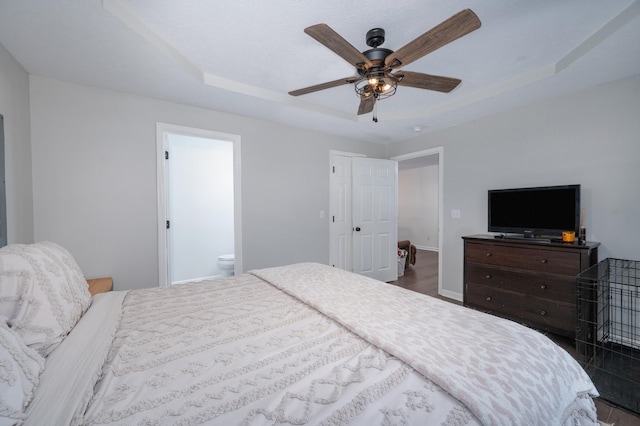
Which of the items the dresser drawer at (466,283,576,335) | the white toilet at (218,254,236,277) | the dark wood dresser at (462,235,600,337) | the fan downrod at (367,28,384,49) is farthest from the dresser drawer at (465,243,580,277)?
the white toilet at (218,254,236,277)

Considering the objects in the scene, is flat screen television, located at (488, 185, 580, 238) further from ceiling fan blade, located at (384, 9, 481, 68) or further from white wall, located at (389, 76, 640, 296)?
ceiling fan blade, located at (384, 9, 481, 68)

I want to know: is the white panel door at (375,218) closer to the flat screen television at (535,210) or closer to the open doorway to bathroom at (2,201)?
the flat screen television at (535,210)

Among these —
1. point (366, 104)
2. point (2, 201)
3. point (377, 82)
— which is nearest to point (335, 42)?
point (377, 82)

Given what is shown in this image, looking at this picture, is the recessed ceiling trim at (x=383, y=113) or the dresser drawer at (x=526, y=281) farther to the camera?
the dresser drawer at (x=526, y=281)

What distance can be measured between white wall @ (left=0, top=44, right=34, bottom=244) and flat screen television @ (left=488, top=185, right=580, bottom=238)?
4459mm

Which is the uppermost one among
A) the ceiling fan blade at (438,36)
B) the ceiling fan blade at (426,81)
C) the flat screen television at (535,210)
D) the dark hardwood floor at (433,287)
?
the ceiling fan blade at (426,81)

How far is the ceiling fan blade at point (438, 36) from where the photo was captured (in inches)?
49.9

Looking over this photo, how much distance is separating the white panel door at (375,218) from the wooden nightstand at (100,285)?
3.06 meters

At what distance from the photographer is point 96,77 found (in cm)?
230

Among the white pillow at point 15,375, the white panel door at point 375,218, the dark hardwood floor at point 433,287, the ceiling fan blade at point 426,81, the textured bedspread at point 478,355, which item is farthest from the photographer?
the white panel door at point 375,218

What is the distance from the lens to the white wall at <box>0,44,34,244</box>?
6.11ft

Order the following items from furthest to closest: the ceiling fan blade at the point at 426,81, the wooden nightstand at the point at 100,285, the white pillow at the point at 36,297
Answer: the wooden nightstand at the point at 100,285, the ceiling fan blade at the point at 426,81, the white pillow at the point at 36,297

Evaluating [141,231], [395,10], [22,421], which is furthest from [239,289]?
[395,10]

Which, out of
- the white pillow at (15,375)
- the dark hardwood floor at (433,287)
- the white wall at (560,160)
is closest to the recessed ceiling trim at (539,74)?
the white wall at (560,160)
